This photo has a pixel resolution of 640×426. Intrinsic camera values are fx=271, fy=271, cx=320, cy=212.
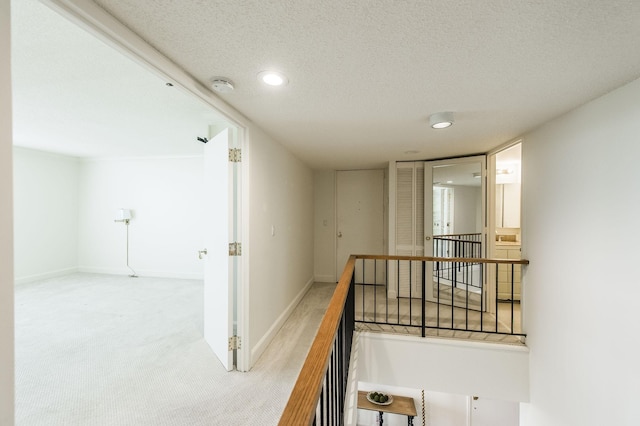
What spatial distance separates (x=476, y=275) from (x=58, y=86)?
4.95m

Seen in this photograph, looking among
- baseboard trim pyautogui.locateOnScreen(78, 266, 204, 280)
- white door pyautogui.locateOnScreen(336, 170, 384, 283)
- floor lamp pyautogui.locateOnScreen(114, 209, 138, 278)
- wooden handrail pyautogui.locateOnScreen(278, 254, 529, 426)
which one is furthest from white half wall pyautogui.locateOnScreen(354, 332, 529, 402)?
floor lamp pyautogui.locateOnScreen(114, 209, 138, 278)

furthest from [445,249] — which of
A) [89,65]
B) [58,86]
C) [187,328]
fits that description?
[58,86]

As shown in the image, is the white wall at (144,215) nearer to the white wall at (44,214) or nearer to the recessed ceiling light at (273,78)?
the white wall at (44,214)

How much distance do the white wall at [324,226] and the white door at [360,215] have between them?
10 centimetres

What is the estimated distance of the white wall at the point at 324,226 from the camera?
5160mm

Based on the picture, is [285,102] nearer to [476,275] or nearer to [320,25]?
[320,25]

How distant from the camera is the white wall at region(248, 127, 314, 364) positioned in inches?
98.6

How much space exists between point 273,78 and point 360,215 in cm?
374

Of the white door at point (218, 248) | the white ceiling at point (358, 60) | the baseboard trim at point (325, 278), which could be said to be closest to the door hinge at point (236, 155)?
the white door at point (218, 248)

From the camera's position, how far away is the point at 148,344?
2.70 m

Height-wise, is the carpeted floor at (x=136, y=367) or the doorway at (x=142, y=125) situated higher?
the doorway at (x=142, y=125)

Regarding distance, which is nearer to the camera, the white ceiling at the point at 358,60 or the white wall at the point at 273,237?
the white ceiling at the point at 358,60

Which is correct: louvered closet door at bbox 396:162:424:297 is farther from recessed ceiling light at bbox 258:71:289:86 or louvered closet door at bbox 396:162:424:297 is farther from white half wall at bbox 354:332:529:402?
recessed ceiling light at bbox 258:71:289:86

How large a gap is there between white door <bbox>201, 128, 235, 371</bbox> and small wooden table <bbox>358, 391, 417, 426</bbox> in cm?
364
